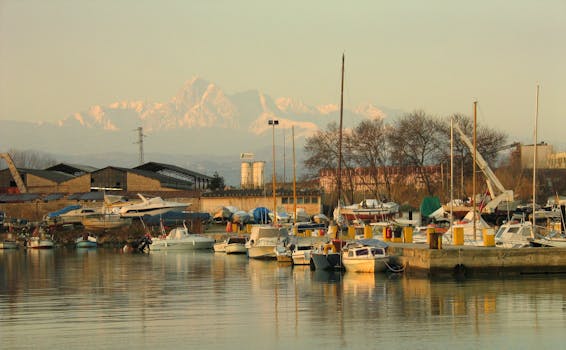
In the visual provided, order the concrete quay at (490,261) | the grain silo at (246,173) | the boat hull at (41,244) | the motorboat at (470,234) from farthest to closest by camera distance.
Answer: the grain silo at (246,173) < the boat hull at (41,244) < the motorboat at (470,234) < the concrete quay at (490,261)

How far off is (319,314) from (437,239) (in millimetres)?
13839

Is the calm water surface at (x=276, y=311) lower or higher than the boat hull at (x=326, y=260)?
lower

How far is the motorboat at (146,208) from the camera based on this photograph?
99750mm

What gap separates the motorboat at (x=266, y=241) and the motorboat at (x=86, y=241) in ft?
104

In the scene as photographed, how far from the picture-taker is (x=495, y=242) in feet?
167

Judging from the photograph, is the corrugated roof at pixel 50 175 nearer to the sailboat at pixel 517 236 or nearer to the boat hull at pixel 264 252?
the boat hull at pixel 264 252

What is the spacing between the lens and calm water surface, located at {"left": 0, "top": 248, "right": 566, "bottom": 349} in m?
27.5

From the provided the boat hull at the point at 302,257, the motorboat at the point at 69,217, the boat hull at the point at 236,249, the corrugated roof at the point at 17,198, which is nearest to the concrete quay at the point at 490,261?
the boat hull at the point at 302,257

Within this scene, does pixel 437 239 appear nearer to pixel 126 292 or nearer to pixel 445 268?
pixel 445 268

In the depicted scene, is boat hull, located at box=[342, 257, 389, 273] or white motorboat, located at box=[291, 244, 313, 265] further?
white motorboat, located at box=[291, 244, 313, 265]

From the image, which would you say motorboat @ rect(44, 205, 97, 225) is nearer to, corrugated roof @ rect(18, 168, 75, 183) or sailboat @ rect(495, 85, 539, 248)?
corrugated roof @ rect(18, 168, 75, 183)

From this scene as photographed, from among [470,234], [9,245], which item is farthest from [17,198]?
[470,234]

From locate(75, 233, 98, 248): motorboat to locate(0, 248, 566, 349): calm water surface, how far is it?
38.9 meters

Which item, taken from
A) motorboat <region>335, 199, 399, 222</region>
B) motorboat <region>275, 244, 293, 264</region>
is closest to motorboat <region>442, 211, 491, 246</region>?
motorboat <region>275, 244, 293, 264</region>
